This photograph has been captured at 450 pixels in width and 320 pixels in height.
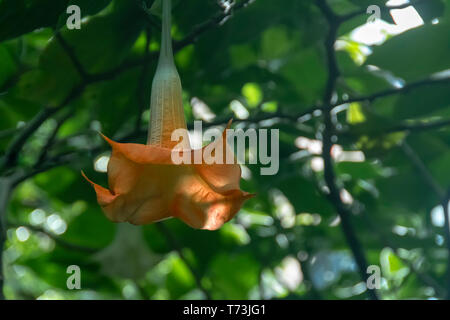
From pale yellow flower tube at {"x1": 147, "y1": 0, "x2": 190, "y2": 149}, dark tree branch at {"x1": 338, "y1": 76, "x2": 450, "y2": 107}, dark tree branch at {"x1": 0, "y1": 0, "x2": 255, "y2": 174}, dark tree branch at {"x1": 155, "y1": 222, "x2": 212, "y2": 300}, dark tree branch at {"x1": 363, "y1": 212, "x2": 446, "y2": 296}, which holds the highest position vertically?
pale yellow flower tube at {"x1": 147, "y1": 0, "x2": 190, "y2": 149}

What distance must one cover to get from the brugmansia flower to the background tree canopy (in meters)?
0.23

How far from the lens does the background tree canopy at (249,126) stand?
737 mm

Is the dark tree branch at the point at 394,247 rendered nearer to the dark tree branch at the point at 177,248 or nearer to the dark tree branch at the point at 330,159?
the dark tree branch at the point at 330,159

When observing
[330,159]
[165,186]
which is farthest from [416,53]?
[165,186]

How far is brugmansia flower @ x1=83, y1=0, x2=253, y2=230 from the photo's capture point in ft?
1.44

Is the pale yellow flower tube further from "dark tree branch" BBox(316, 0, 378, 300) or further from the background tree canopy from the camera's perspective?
"dark tree branch" BBox(316, 0, 378, 300)

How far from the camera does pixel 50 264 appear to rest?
107 cm

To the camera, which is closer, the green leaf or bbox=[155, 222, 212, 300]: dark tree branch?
the green leaf

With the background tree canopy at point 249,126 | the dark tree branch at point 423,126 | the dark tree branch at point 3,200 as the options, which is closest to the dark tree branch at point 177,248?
the background tree canopy at point 249,126

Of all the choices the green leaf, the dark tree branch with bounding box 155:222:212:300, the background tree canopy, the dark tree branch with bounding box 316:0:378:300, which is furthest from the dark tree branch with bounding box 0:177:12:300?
the green leaf

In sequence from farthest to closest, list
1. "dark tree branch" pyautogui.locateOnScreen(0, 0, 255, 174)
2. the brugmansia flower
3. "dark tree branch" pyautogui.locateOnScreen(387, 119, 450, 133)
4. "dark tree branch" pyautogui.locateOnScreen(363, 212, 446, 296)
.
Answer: "dark tree branch" pyautogui.locateOnScreen(363, 212, 446, 296) < "dark tree branch" pyautogui.locateOnScreen(387, 119, 450, 133) < "dark tree branch" pyautogui.locateOnScreen(0, 0, 255, 174) < the brugmansia flower

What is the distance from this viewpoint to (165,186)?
0.46m

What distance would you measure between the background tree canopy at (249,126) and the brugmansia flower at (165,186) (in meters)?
0.23

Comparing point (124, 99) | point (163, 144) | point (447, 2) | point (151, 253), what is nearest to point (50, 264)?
point (151, 253)
